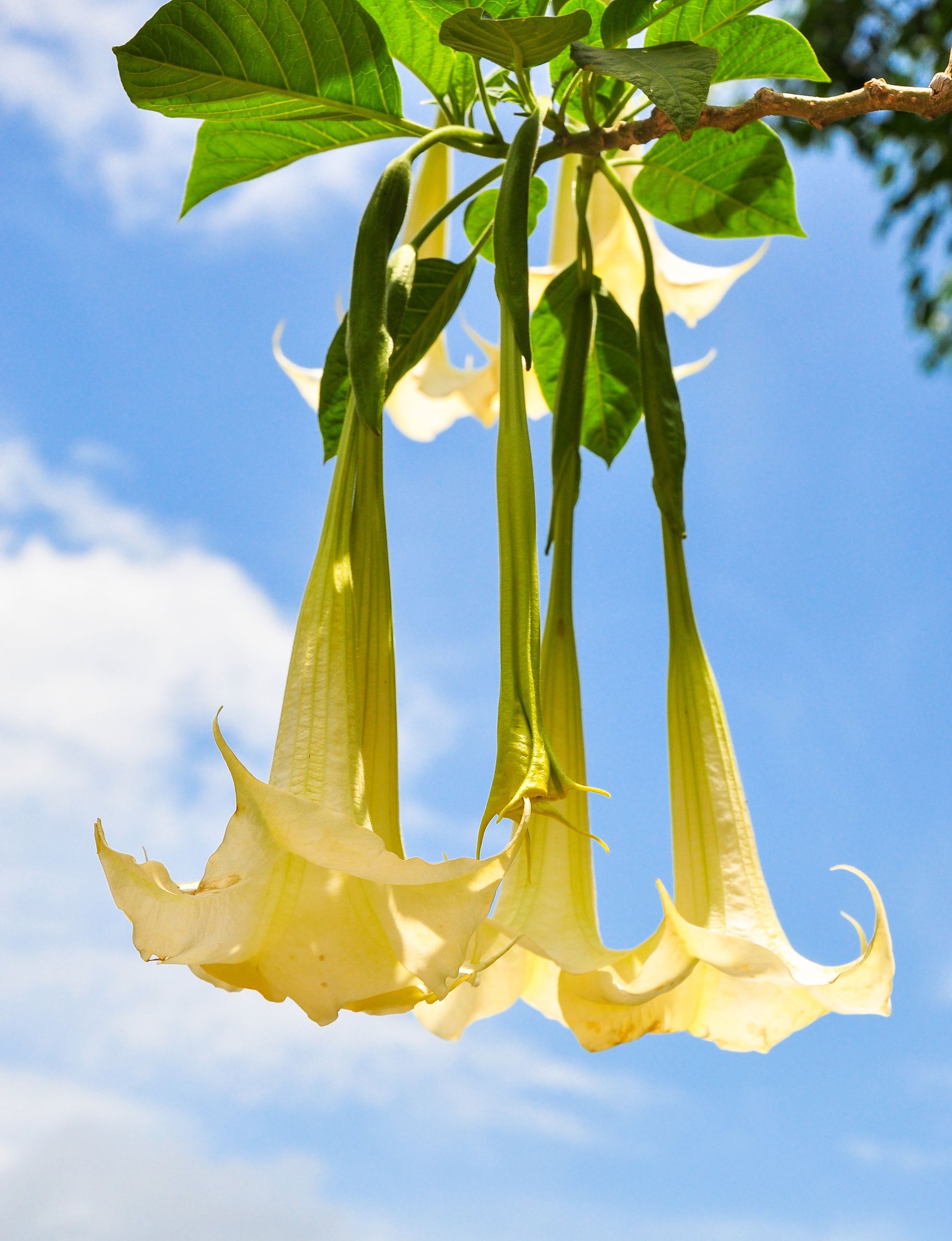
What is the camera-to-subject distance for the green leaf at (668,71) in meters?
0.76

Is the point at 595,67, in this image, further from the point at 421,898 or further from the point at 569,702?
the point at 421,898

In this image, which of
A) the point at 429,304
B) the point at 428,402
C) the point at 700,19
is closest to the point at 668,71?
the point at 700,19

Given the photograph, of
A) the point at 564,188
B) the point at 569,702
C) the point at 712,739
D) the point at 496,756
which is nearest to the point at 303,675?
the point at 496,756

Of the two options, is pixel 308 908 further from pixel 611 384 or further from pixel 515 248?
pixel 611 384

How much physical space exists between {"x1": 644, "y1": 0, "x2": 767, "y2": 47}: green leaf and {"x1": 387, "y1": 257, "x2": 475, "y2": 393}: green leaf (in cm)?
27

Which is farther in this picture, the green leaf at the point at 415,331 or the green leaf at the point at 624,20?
the green leaf at the point at 415,331

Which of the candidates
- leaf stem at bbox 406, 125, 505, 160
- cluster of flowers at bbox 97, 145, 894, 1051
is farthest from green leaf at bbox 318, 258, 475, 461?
cluster of flowers at bbox 97, 145, 894, 1051

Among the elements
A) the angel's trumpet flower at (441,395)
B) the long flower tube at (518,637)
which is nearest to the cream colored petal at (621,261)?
the angel's trumpet flower at (441,395)

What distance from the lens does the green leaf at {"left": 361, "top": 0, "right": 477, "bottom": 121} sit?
1056 millimetres

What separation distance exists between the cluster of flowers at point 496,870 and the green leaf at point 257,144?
→ 341 mm

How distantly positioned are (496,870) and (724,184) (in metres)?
0.84

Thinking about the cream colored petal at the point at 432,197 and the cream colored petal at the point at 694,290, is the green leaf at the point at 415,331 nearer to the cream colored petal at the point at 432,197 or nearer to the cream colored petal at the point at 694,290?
the cream colored petal at the point at 432,197

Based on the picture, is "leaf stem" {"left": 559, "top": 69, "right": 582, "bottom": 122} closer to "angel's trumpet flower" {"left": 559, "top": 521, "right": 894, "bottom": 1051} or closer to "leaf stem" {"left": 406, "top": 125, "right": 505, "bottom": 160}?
"leaf stem" {"left": 406, "top": 125, "right": 505, "bottom": 160}

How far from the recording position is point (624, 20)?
0.95m
